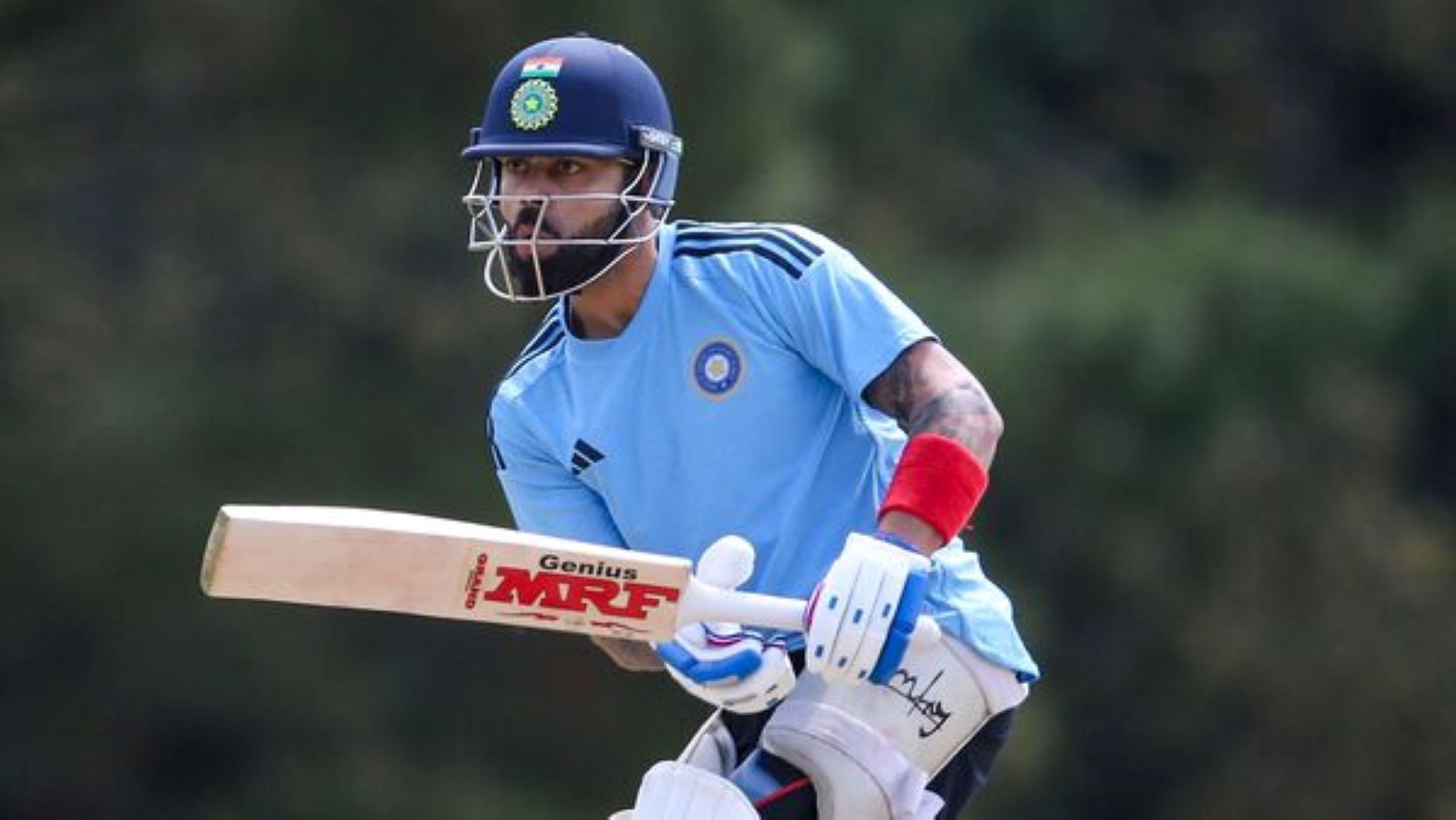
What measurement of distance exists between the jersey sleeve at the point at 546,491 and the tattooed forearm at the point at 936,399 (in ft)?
1.85

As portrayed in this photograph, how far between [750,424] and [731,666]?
467mm

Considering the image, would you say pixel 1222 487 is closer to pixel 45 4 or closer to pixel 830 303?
pixel 45 4

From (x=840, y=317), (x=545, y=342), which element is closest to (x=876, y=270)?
(x=545, y=342)

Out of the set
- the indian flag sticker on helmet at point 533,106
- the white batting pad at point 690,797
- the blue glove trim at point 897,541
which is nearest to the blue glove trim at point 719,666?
the white batting pad at point 690,797

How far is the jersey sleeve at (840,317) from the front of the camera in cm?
535

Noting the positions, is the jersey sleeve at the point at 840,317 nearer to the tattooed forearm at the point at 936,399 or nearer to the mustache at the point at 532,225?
the tattooed forearm at the point at 936,399

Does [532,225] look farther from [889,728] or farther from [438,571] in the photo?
[889,728]

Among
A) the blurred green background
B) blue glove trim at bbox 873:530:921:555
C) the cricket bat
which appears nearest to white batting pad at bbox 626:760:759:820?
the cricket bat

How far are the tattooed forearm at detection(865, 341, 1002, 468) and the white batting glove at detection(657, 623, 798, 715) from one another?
1.33ft

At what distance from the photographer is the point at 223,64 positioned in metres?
13.9

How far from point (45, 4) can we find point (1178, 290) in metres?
5.53

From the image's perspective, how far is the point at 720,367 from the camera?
5527 mm

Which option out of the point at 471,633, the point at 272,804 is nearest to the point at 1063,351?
the point at 471,633

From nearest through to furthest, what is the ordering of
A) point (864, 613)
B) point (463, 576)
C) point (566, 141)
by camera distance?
point (864, 613), point (463, 576), point (566, 141)
